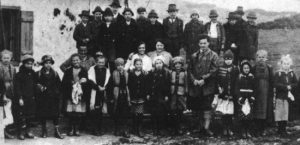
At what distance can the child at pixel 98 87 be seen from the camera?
289 inches

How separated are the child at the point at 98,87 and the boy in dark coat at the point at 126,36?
2.38 ft

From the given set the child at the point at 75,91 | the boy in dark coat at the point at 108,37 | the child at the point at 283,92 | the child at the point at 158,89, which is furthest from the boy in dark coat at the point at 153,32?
the child at the point at 283,92

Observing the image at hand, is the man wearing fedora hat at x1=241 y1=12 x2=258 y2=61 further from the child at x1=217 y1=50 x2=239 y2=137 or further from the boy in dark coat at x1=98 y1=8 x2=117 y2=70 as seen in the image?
the boy in dark coat at x1=98 y1=8 x2=117 y2=70

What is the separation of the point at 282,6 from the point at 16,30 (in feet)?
19.6

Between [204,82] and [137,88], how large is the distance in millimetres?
1076

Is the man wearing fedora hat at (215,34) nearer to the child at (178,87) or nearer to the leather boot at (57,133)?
the child at (178,87)

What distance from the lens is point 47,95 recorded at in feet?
23.3

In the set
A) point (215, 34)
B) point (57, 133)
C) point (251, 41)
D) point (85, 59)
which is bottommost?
point (57, 133)

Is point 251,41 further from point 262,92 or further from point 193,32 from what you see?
point 262,92

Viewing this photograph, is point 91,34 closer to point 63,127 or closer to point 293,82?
point 63,127

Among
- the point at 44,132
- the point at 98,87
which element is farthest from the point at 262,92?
the point at 44,132

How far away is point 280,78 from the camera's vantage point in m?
7.75

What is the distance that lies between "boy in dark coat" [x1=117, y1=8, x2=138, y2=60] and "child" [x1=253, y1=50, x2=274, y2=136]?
2.15 m

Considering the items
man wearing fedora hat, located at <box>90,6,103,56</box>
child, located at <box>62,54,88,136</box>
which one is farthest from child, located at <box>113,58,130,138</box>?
man wearing fedora hat, located at <box>90,6,103,56</box>
